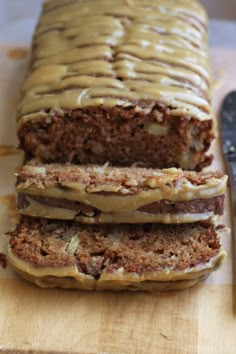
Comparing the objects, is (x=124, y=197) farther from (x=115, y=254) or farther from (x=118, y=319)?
(x=118, y=319)

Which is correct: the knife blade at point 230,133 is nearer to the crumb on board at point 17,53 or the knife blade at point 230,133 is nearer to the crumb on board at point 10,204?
the crumb on board at point 10,204

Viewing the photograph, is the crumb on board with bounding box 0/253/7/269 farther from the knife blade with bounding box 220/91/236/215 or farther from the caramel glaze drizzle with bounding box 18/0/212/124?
the knife blade with bounding box 220/91/236/215

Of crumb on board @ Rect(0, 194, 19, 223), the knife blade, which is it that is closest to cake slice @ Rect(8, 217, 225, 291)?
crumb on board @ Rect(0, 194, 19, 223)

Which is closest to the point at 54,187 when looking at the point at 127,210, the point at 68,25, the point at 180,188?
the point at 127,210

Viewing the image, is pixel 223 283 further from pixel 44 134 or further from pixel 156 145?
pixel 44 134

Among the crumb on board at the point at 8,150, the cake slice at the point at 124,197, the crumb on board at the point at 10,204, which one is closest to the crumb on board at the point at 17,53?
the crumb on board at the point at 8,150

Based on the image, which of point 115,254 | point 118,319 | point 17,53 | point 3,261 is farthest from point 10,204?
point 17,53
